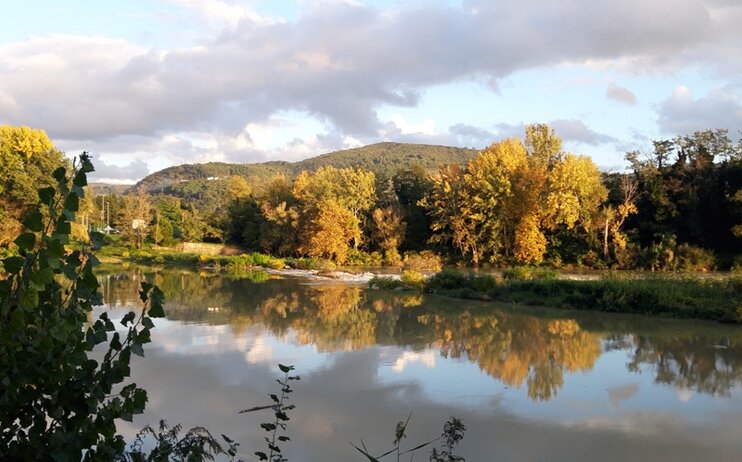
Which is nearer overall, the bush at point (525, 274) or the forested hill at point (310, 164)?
the bush at point (525, 274)

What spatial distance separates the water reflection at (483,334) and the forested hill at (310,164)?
94692 millimetres

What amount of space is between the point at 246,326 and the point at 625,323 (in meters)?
8.19

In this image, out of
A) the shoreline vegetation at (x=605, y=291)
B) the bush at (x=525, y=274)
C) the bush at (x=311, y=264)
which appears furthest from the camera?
the bush at (x=311, y=264)

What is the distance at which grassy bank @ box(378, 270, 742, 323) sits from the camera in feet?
43.4

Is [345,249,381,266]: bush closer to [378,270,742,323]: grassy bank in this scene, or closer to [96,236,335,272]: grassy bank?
[96,236,335,272]: grassy bank

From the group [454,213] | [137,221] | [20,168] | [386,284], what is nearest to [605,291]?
[386,284]

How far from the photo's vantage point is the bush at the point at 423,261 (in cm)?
3087

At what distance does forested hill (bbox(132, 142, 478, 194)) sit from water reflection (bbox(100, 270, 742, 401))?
9469cm

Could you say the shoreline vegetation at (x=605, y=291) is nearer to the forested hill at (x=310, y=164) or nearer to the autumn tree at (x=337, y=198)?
the autumn tree at (x=337, y=198)

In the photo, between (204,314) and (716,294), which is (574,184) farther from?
(204,314)

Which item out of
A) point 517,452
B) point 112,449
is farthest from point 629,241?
point 112,449

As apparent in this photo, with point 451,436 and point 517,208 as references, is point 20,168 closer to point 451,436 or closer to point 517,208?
point 517,208

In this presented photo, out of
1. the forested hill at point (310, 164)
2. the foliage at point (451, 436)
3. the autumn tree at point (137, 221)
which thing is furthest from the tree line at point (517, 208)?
the forested hill at point (310, 164)

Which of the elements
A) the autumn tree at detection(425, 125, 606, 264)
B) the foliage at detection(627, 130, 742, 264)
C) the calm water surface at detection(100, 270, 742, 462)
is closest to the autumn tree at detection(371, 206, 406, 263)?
the autumn tree at detection(425, 125, 606, 264)
